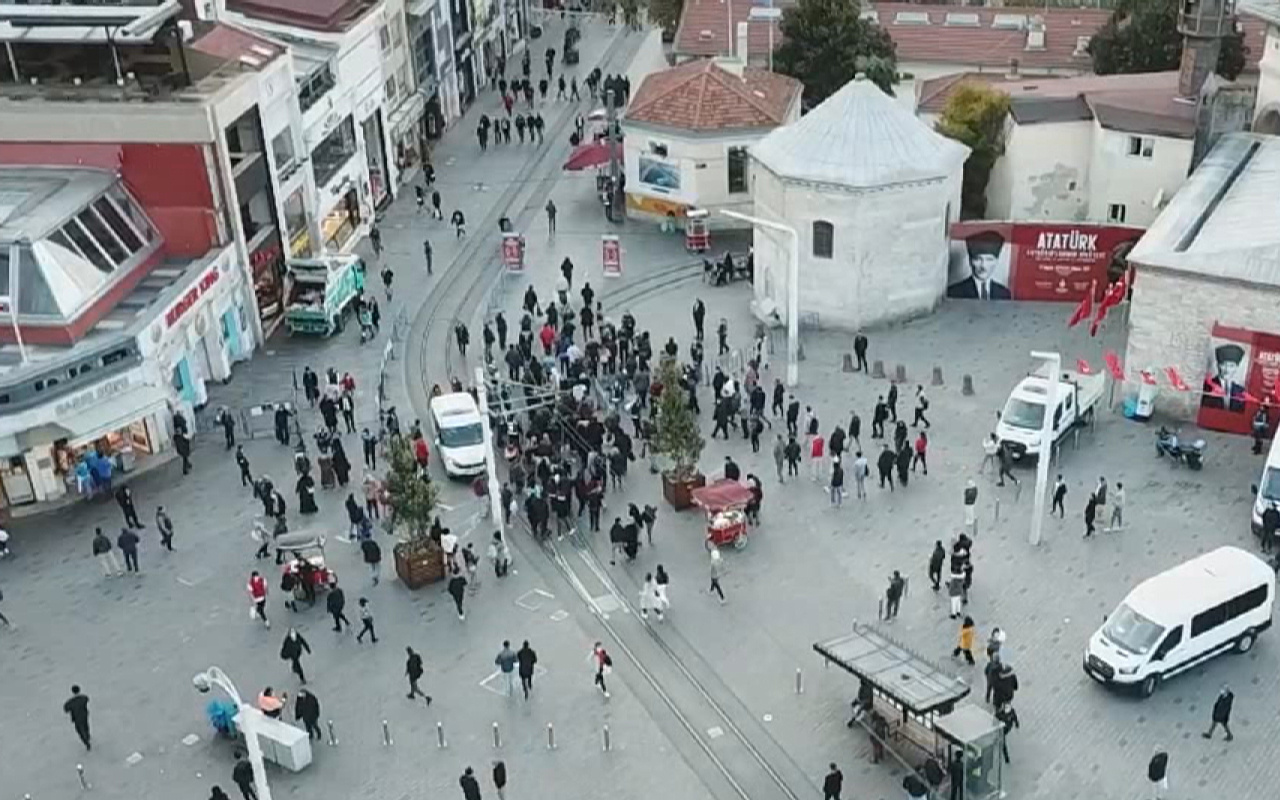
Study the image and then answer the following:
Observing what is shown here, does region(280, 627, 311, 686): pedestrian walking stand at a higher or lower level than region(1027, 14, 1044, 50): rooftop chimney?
lower

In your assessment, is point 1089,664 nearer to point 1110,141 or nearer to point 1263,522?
point 1263,522

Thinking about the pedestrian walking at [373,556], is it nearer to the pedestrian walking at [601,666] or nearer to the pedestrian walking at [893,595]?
the pedestrian walking at [601,666]

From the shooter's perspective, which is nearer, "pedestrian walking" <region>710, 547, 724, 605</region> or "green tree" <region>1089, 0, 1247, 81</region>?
"pedestrian walking" <region>710, 547, 724, 605</region>

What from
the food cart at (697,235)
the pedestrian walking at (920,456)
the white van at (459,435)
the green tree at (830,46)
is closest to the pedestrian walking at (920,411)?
the pedestrian walking at (920,456)

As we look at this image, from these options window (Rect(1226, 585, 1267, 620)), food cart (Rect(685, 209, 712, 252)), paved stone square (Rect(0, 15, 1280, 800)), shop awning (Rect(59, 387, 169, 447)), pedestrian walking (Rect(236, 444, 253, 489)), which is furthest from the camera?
food cart (Rect(685, 209, 712, 252))

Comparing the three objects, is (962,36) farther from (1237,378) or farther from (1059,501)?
(1059,501)

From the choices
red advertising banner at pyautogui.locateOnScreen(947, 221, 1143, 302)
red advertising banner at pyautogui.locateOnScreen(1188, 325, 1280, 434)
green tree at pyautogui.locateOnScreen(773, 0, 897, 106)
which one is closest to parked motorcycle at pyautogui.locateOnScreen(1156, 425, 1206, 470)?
red advertising banner at pyautogui.locateOnScreen(1188, 325, 1280, 434)

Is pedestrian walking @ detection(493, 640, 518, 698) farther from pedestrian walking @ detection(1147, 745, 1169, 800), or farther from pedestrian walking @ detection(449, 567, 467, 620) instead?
pedestrian walking @ detection(1147, 745, 1169, 800)

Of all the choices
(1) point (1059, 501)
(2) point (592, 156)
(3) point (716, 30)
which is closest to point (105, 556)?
(1) point (1059, 501)
